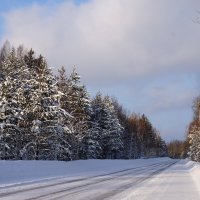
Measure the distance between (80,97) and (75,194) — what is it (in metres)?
44.9

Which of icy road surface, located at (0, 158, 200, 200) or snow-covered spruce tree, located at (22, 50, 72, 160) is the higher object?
snow-covered spruce tree, located at (22, 50, 72, 160)

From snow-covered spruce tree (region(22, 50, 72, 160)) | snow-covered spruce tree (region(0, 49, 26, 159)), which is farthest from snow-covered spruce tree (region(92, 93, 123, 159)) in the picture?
snow-covered spruce tree (region(0, 49, 26, 159))

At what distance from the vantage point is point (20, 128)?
137 ft

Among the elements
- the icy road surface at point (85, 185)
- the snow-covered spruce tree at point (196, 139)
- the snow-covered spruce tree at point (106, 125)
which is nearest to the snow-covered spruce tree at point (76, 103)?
the icy road surface at point (85, 185)

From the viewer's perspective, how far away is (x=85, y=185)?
65.1ft

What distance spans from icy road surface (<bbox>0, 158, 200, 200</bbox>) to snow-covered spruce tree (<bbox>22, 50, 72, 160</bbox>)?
3960 millimetres

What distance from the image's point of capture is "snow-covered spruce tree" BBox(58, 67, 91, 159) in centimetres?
5509

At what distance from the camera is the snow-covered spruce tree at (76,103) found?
55091 millimetres

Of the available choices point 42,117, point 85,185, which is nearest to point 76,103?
point 42,117

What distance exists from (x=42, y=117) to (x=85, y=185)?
2345cm

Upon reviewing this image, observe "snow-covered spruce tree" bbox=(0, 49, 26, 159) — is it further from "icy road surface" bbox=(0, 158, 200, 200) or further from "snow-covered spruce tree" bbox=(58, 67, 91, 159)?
"snow-covered spruce tree" bbox=(58, 67, 91, 159)

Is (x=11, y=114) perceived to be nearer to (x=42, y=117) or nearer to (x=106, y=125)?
(x=42, y=117)

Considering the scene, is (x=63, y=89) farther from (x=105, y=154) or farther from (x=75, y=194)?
(x=75, y=194)

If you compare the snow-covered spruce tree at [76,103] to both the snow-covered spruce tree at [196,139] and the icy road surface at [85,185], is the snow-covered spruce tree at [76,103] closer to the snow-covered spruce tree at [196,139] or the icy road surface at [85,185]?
the icy road surface at [85,185]
